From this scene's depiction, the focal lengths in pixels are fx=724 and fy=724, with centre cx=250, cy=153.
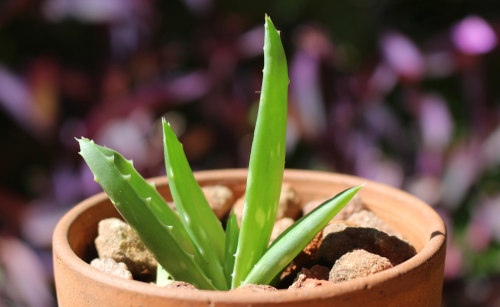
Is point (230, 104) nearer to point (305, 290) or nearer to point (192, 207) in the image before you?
point (192, 207)

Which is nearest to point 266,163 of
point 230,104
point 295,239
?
point 295,239

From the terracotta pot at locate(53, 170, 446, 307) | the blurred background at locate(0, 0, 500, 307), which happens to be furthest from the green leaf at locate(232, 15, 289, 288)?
the blurred background at locate(0, 0, 500, 307)

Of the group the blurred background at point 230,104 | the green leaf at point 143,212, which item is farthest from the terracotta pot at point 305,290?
the blurred background at point 230,104

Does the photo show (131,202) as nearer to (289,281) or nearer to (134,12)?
(289,281)

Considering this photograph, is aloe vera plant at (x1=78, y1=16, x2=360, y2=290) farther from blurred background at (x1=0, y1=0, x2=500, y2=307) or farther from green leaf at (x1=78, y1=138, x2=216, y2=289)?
blurred background at (x1=0, y1=0, x2=500, y2=307)

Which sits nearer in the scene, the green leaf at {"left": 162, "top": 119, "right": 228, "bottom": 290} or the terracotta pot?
the terracotta pot

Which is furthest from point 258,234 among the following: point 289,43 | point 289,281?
point 289,43

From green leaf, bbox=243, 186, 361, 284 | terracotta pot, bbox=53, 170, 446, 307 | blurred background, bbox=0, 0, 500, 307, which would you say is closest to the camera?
terracotta pot, bbox=53, 170, 446, 307
